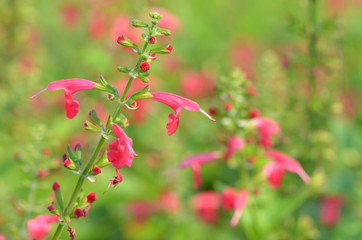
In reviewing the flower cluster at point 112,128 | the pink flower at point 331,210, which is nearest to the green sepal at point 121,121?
the flower cluster at point 112,128

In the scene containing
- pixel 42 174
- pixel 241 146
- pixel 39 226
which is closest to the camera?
pixel 39 226

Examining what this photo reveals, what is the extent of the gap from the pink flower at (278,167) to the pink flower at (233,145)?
0.17 metres

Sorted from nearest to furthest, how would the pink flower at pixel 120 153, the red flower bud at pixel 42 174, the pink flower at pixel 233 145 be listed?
the pink flower at pixel 120 153 → the red flower bud at pixel 42 174 → the pink flower at pixel 233 145

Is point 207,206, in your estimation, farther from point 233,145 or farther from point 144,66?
point 144,66

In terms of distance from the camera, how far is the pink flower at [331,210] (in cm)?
341

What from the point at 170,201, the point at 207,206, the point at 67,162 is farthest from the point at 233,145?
the point at 170,201

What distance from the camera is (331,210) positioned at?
11.5ft

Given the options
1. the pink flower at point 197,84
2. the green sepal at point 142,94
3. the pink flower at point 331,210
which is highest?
the green sepal at point 142,94

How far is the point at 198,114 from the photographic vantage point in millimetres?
4941

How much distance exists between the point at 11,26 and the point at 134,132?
1.10 m

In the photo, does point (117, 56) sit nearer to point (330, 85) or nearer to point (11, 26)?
point (11, 26)

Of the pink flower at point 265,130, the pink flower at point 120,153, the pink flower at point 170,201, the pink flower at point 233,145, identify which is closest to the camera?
the pink flower at point 120,153

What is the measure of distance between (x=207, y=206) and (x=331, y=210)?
2.30 feet

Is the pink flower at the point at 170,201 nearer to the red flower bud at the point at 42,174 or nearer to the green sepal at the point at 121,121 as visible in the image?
the red flower bud at the point at 42,174
